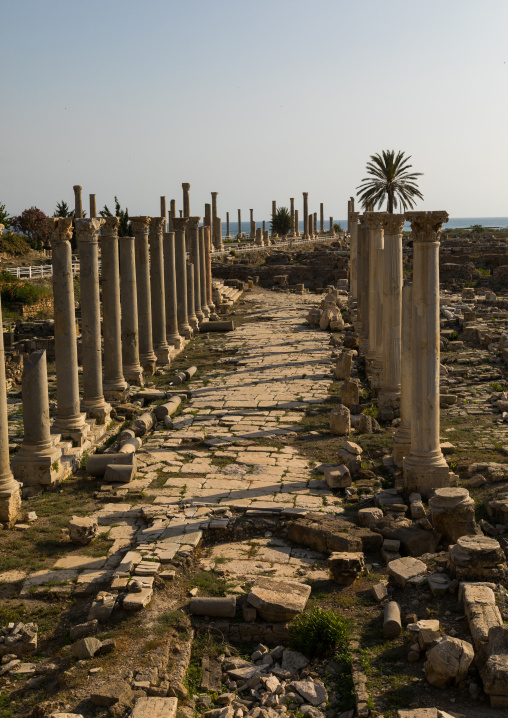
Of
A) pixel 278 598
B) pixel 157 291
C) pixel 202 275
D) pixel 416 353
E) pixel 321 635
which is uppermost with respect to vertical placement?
pixel 202 275

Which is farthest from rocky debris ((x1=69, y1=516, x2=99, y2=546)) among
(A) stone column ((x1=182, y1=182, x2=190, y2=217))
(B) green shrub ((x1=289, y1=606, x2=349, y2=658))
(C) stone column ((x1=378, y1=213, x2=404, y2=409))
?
(A) stone column ((x1=182, y1=182, x2=190, y2=217))

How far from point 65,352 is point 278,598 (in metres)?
6.85

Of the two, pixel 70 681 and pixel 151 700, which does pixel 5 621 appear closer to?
pixel 70 681

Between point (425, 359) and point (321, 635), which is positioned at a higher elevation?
point (425, 359)

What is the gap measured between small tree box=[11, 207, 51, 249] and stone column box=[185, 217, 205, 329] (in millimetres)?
19541

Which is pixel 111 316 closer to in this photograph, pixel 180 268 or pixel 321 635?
pixel 180 268

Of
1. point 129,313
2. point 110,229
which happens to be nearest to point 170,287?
point 129,313

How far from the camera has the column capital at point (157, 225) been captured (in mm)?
22337

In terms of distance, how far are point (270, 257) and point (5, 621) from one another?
158 ft

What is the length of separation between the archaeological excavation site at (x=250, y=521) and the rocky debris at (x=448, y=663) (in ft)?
0.08

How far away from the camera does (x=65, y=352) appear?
522 inches

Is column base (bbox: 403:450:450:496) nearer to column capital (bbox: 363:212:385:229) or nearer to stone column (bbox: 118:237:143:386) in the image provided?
column capital (bbox: 363:212:385:229)

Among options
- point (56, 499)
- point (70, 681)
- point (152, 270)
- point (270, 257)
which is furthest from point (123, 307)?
point (270, 257)

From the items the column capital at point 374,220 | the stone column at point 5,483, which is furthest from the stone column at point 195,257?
the stone column at point 5,483
